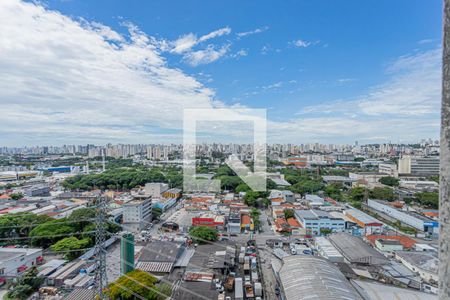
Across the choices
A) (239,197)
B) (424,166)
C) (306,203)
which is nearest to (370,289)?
(306,203)

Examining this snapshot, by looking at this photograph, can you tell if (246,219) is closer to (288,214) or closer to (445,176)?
(288,214)

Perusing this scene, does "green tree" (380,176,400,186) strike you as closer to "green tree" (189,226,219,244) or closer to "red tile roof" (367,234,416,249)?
"red tile roof" (367,234,416,249)

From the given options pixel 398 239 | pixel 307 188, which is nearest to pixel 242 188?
pixel 307 188

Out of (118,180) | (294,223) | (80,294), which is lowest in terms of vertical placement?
→ (294,223)

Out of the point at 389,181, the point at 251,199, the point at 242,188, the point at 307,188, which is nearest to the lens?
the point at 251,199

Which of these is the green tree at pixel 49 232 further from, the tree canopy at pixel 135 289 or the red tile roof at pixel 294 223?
the red tile roof at pixel 294 223

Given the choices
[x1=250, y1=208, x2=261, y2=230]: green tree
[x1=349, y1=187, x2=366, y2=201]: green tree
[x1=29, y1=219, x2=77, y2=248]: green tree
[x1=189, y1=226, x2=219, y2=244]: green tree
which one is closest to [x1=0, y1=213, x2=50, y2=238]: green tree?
[x1=29, y1=219, x2=77, y2=248]: green tree
